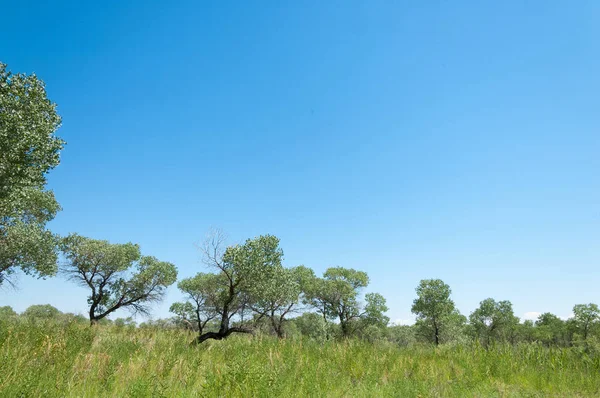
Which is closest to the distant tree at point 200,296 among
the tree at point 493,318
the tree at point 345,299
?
the tree at point 345,299

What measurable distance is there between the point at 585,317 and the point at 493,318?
59.8 ft

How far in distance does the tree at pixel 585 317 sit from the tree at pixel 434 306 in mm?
38311

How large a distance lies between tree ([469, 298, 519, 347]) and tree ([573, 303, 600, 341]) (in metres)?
12.3

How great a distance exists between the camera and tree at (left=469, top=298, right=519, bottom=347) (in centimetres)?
7538

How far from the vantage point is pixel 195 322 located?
171ft

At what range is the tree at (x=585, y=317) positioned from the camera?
6956 centimetres

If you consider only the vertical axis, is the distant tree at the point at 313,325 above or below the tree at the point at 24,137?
below

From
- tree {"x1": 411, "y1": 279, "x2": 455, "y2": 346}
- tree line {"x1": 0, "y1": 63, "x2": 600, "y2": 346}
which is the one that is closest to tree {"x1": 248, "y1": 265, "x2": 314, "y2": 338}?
tree line {"x1": 0, "y1": 63, "x2": 600, "y2": 346}

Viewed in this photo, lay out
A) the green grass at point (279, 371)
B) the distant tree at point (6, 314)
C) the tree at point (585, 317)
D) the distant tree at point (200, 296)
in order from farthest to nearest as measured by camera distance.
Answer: the tree at point (585, 317)
the distant tree at point (200, 296)
the distant tree at point (6, 314)
the green grass at point (279, 371)

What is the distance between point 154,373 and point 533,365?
468 inches

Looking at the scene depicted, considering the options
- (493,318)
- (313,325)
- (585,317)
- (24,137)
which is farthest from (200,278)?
(585,317)

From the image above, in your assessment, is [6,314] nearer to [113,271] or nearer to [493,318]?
[113,271]

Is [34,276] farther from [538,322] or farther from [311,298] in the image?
[538,322]

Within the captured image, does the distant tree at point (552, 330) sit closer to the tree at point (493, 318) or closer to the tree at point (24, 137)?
the tree at point (493, 318)
